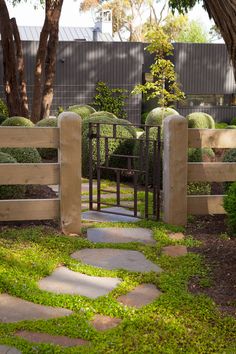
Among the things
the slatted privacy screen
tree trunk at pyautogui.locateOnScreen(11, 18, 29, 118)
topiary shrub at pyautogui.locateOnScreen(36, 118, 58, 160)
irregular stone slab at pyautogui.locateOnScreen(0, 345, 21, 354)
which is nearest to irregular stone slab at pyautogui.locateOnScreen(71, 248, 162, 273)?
the slatted privacy screen

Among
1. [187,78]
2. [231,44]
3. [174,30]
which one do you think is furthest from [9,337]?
[174,30]

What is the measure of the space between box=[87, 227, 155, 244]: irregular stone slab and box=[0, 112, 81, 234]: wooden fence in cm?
34

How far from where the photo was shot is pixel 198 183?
29.0ft

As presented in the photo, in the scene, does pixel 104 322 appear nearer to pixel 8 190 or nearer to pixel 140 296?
pixel 140 296

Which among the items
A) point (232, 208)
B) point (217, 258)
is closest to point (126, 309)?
point (217, 258)

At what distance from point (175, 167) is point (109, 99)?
1855 centimetres

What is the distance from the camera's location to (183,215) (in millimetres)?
6836

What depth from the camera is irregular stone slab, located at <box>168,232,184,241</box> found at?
20.5 feet

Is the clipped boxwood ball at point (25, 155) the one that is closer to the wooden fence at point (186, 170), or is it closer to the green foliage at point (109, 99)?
the wooden fence at point (186, 170)

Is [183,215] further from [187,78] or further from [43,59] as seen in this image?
[187,78]

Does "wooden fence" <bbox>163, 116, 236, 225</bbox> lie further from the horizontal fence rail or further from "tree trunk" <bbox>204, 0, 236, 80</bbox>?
"tree trunk" <bbox>204, 0, 236, 80</bbox>

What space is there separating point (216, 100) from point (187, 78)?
78.4 inches

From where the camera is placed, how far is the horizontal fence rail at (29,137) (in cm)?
614

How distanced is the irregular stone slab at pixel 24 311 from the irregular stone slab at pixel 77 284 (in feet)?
1.14
